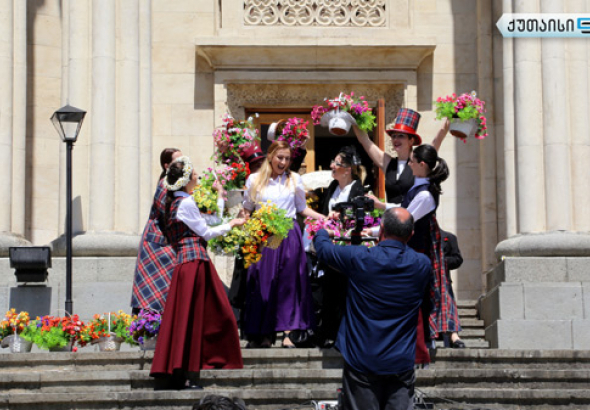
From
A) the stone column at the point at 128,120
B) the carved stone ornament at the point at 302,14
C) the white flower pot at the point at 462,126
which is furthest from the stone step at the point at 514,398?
the carved stone ornament at the point at 302,14

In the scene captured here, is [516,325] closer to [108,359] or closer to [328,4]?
[108,359]

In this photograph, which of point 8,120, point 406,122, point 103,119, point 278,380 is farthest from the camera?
point 103,119

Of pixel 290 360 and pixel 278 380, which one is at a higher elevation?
pixel 290 360

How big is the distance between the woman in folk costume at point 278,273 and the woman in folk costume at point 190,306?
924mm

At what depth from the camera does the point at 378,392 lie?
312 inches

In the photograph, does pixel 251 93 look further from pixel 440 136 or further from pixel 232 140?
pixel 440 136

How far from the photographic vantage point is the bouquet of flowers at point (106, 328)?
A: 12.1m

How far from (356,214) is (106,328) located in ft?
12.8

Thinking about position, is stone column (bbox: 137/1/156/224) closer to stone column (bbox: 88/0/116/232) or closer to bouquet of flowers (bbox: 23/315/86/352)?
stone column (bbox: 88/0/116/232)

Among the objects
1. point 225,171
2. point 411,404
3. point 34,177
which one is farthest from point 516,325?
point 34,177

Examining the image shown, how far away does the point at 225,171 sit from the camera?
11.9 m

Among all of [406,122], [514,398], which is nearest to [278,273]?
[406,122]

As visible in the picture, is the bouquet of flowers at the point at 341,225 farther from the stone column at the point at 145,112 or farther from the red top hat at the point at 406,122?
the stone column at the point at 145,112

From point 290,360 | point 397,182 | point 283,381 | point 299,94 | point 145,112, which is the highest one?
point 299,94
